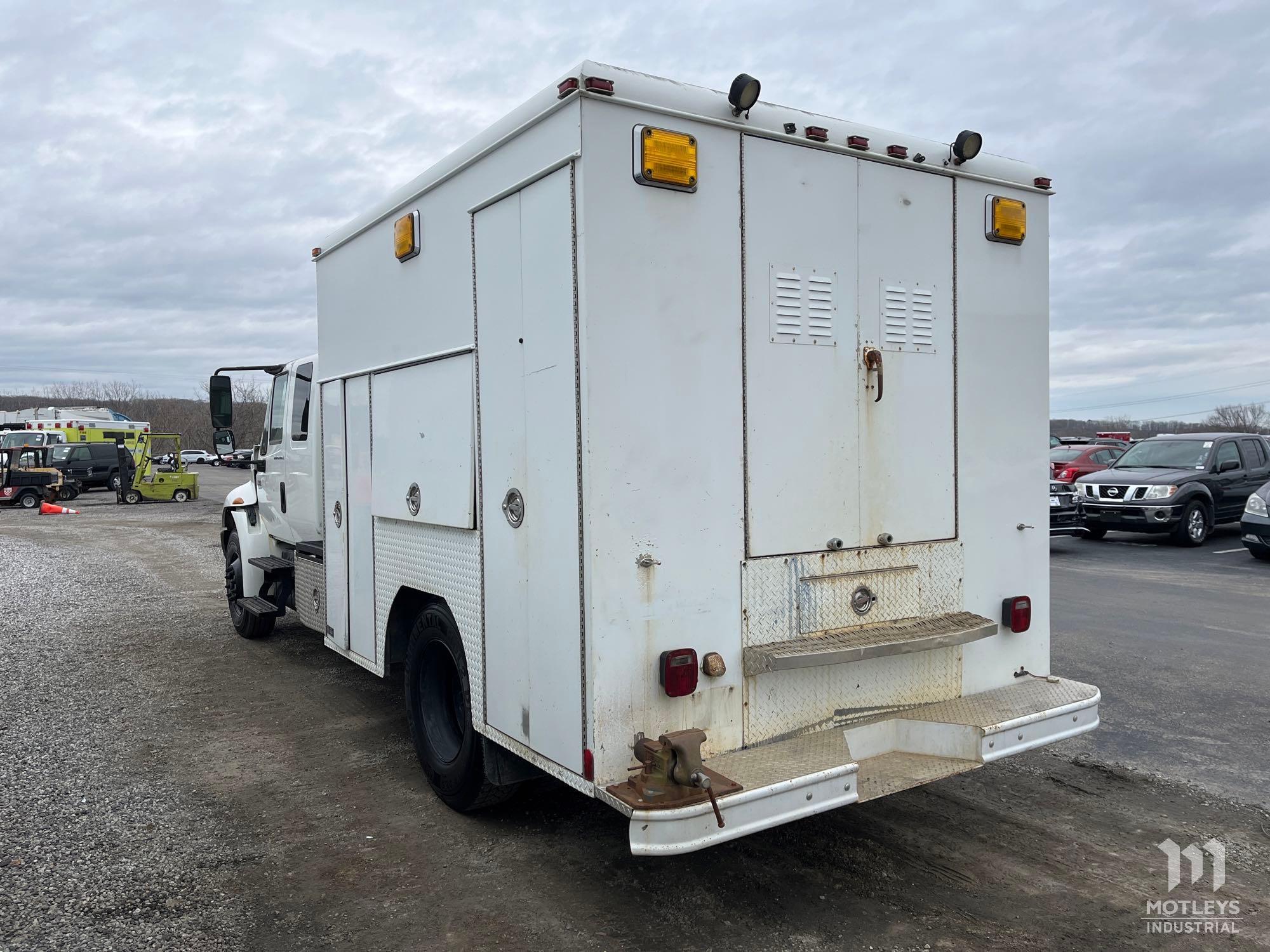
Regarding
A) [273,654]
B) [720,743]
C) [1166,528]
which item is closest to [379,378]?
[720,743]

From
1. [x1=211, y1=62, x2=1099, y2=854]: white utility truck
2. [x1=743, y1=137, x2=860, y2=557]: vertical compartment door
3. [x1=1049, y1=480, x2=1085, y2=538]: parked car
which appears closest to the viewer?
[x1=211, y1=62, x2=1099, y2=854]: white utility truck

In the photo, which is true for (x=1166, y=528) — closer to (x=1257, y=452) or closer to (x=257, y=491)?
(x=1257, y=452)

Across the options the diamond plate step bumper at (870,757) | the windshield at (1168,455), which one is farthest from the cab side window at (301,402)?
the windshield at (1168,455)

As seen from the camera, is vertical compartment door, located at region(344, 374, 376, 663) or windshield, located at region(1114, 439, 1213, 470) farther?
windshield, located at region(1114, 439, 1213, 470)

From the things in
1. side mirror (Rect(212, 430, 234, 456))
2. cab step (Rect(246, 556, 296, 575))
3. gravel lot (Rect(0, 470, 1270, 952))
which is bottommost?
gravel lot (Rect(0, 470, 1270, 952))

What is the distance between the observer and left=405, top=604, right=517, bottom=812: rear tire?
Answer: 14.3 feet

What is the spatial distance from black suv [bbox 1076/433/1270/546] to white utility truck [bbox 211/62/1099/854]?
11908mm

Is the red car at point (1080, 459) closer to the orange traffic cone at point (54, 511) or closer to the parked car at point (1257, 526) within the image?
the parked car at point (1257, 526)

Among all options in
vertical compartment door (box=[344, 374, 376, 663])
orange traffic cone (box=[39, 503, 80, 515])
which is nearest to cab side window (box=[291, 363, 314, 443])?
vertical compartment door (box=[344, 374, 376, 663])

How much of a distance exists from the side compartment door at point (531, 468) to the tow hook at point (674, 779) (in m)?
0.26

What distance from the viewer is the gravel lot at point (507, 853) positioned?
348 centimetres

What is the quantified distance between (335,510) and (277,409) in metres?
2.38

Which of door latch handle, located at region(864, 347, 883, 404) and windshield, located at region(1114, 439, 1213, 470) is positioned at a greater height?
door latch handle, located at region(864, 347, 883, 404)

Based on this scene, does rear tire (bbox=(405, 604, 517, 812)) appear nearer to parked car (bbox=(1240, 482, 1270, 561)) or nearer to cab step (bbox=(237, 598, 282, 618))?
cab step (bbox=(237, 598, 282, 618))
